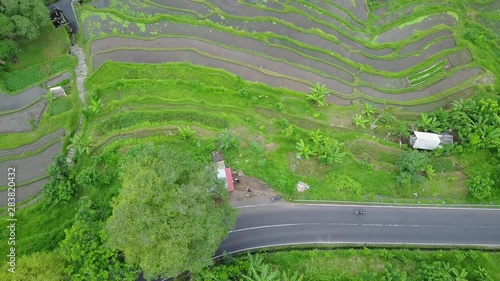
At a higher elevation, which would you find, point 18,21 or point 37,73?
point 18,21

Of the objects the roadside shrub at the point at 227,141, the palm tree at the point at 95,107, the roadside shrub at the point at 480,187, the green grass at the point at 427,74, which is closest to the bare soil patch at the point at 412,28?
the green grass at the point at 427,74

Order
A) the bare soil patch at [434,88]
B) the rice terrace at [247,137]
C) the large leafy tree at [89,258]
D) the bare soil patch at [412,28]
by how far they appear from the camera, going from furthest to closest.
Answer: the bare soil patch at [412,28]
the bare soil patch at [434,88]
the rice terrace at [247,137]
the large leafy tree at [89,258]

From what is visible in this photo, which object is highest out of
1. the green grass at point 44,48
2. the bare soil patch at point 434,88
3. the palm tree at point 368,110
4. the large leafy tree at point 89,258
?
the bare soil patch at point 434,88

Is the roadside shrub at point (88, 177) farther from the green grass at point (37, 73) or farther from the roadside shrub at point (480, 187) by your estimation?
the roadside shrub at point (480, 187)

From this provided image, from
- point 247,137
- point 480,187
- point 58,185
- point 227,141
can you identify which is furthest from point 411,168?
point 58,185

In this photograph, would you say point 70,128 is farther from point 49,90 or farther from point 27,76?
point 27,76

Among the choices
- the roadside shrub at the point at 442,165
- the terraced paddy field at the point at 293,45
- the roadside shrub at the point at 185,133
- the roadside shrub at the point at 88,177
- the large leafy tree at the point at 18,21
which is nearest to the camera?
the roadside shrub at the point at 88,177

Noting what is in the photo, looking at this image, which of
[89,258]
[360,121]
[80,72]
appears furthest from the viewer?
[80,72]

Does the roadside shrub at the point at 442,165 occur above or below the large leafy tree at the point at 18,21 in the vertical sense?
below

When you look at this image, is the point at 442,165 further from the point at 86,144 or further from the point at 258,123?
the point at 86,144
